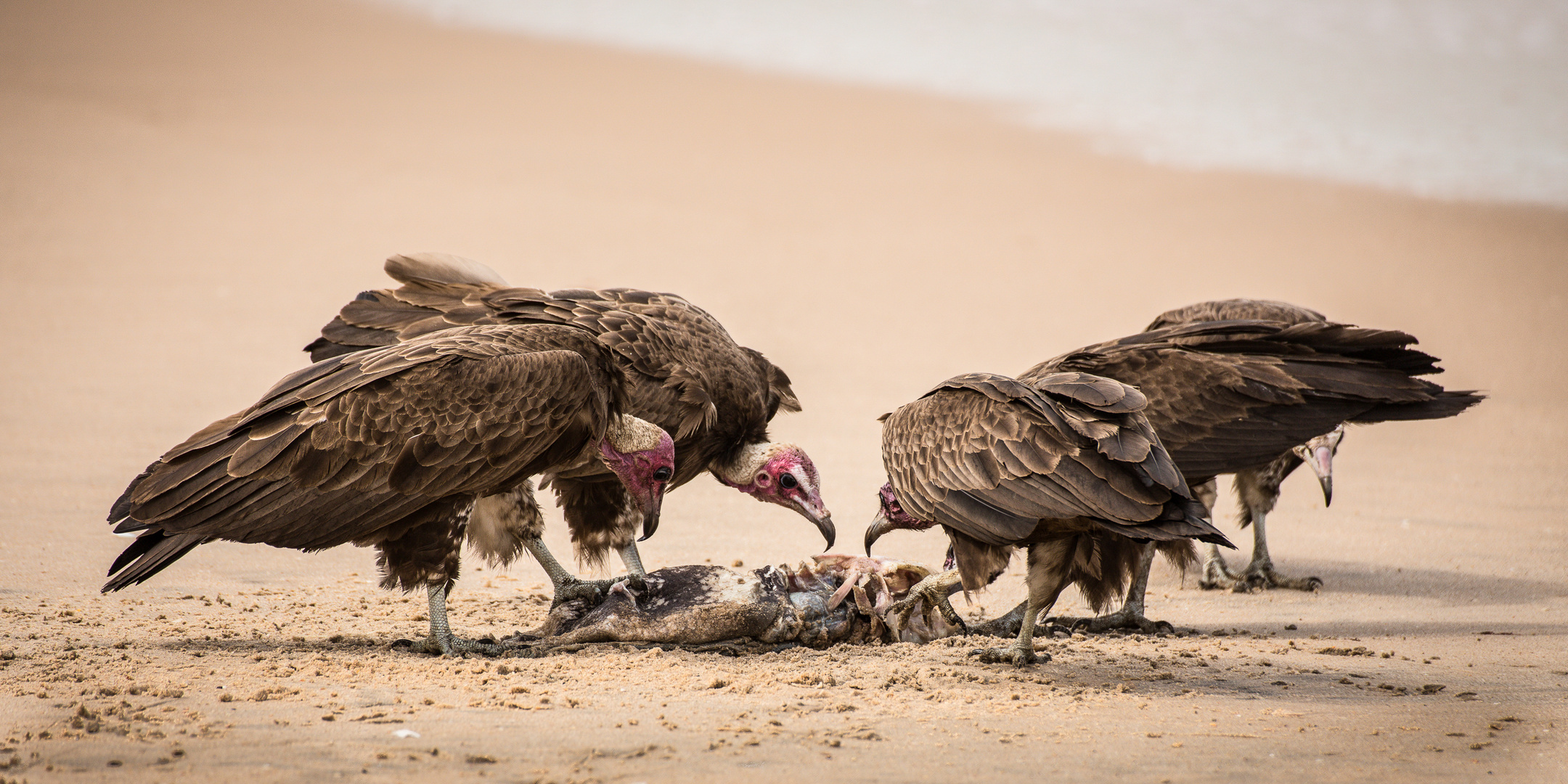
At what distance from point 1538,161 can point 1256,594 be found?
14072 millimetres

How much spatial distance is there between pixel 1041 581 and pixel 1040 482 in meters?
0.55

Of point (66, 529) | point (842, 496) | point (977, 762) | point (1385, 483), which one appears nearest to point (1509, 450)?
point (1385, 483)

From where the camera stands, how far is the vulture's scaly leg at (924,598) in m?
5.92

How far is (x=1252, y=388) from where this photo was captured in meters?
6.22

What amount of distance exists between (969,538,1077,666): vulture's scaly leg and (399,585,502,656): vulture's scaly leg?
2.19 meters

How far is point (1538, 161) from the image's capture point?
712 inches

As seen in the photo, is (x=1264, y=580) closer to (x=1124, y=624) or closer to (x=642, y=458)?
(x=1124, y=624)

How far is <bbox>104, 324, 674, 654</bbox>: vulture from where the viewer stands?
5.21 m

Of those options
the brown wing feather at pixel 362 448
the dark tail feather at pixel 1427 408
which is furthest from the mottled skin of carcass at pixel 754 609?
the dark tail feather at pixel 1427 408

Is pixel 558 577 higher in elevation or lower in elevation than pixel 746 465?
lower

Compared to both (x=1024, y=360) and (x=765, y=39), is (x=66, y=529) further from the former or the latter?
(x=765, y=39)

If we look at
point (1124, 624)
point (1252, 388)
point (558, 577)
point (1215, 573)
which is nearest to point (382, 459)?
point (558, 577)

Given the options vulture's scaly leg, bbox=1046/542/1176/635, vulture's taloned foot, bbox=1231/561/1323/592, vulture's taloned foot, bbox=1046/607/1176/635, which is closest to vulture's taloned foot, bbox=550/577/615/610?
vulture's taloned foot, bbox=1046/607/1176/635

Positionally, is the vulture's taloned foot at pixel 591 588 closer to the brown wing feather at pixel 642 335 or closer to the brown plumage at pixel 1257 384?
the brown wing feather at pixel 642 335
